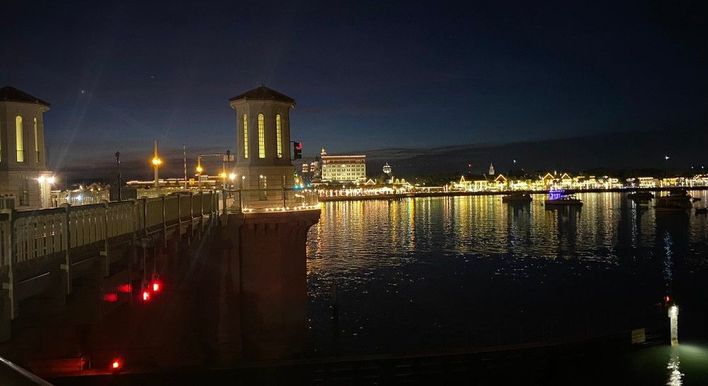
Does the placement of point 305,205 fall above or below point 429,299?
above

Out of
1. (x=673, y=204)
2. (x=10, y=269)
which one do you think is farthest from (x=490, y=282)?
(x=673, y=204)

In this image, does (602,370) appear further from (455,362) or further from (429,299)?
(429,299)

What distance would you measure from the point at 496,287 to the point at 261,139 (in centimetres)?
2886

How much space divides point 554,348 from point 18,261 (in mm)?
19302

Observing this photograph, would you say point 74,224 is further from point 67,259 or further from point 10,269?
point 10,269

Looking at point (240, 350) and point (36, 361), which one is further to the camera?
point (240, 350)

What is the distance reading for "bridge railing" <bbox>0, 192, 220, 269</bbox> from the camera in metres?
8.95

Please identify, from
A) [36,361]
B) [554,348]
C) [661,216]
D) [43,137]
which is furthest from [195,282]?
[661,216]

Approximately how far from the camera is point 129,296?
1363 centimetres

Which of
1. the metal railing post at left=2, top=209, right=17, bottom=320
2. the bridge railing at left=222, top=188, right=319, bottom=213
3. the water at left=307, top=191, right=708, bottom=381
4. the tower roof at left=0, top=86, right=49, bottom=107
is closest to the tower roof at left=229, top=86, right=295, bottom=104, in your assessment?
the bridge railing at left=222, top=188, right=319, bottom=213

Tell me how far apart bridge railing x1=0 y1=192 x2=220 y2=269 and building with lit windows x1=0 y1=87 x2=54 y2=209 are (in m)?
9.32

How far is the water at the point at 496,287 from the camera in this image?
107 feet

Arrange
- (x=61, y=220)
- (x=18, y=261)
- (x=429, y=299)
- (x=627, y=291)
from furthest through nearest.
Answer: (x=627, y=291) → (x=429, y=299) → (x=61, y=220) → (x=18, y=261)

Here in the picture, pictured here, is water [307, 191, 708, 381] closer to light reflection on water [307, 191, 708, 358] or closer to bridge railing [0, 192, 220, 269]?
light reflection on water [307, 191, 708, 358]
